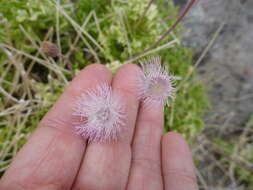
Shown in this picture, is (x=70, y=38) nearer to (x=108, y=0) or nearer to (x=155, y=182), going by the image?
(x=108, y=0)

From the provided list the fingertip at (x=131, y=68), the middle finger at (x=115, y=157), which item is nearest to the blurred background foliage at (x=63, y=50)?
the fingertip at (x=131, y=68)

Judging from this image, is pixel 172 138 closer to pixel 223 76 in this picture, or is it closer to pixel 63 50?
pixel 63 50

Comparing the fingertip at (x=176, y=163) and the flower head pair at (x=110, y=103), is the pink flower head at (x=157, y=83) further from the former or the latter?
Result: the fingertip at (x=176, y=163)

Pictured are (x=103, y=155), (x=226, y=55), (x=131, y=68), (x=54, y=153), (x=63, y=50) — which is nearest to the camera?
(x=54, y=153)

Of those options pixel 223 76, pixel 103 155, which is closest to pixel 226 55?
pixel 223 76

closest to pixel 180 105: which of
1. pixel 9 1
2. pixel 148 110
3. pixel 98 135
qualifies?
pixel 148 110

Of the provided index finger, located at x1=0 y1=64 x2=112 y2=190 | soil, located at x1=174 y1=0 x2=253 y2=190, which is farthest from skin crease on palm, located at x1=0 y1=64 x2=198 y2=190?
soil, located at x1=174 y1=0 x2=253 y2=190
